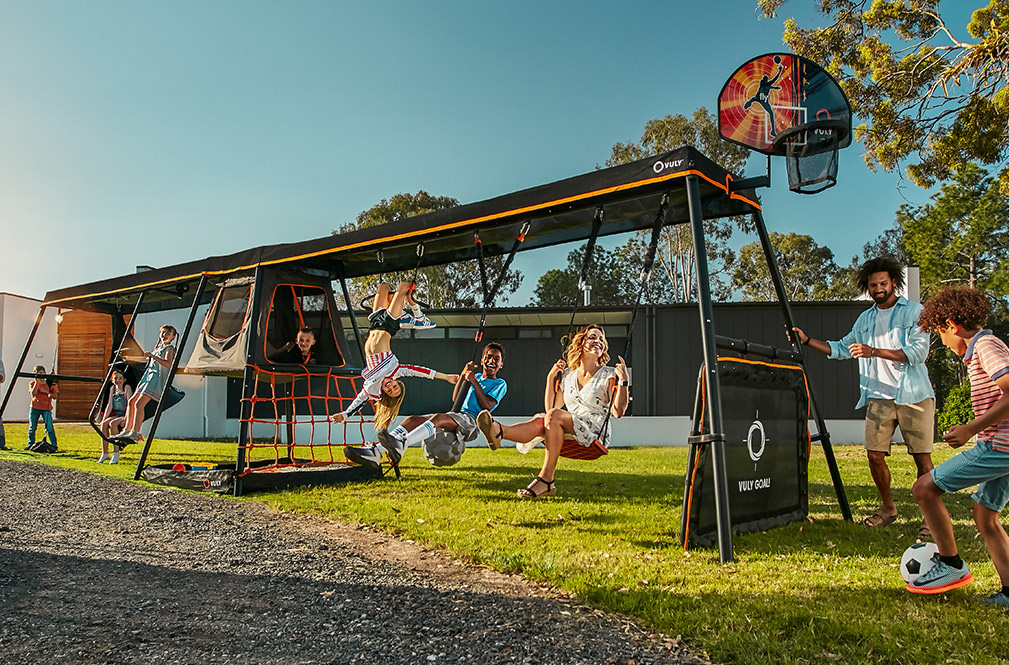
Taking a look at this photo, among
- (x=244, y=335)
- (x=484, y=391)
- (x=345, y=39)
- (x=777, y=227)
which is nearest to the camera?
(x=484, y=391)

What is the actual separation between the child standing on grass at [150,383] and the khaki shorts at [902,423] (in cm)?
840

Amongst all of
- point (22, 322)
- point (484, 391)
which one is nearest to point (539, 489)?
point (484, 391)

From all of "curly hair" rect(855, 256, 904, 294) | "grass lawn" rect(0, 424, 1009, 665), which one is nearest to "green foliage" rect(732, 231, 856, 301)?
"grass lawn" rect(0, 424, 1009, 665)

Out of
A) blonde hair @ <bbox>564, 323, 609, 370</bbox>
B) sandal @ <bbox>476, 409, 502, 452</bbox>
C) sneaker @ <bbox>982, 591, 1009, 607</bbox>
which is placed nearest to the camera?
sneaker @ <bbox>982, 591, 1009, 607</bbox>

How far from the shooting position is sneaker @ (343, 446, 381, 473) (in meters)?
6.48

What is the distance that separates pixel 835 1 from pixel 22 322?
18813 mm

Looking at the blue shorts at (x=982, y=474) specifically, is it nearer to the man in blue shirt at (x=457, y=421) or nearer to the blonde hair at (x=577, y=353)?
the blonde hair at (x=577, y=353)

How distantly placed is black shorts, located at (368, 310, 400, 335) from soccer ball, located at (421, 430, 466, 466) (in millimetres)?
1911

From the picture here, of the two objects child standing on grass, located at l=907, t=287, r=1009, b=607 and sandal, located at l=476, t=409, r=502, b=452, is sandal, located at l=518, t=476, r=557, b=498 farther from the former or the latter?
child standing on grass, located at l=907, t=287, r=1009, b=607

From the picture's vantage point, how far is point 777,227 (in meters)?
44.7

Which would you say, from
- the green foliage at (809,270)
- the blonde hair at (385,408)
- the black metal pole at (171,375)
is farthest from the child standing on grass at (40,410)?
the green foliage at (809,270)

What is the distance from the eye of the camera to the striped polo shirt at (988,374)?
311cm

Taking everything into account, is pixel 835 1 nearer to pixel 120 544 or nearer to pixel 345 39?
pixel 345 39

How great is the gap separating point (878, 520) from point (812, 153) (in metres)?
2.63
